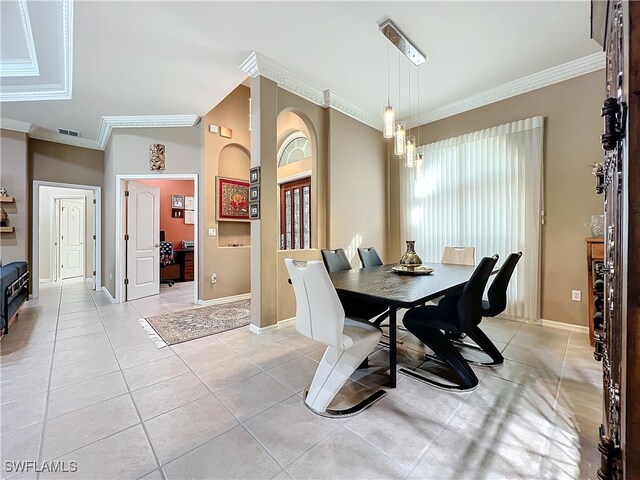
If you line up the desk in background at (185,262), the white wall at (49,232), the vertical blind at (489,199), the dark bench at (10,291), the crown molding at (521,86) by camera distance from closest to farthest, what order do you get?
the dark bench at (10,291) < the crown molding at (521,86) < the vertical blind at (489,199) < the white wall at (49,232) < the desk in background at (185,262)

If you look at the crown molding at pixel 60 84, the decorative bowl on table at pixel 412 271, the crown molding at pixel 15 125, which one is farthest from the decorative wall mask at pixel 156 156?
the decorative bowl on table at pixel 412 271

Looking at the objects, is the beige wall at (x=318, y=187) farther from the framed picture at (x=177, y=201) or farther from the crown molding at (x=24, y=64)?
the framed picture at (x=177, y=201)

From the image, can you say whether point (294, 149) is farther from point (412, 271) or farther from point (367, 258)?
point (412, 271)

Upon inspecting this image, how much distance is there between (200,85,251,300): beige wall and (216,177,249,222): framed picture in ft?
0.27

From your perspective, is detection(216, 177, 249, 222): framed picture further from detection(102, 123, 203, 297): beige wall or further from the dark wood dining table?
the dark wood dining table

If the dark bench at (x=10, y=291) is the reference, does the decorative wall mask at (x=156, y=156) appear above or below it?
above

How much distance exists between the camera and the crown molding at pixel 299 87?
116 inches

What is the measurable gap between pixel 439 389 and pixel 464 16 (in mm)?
3037

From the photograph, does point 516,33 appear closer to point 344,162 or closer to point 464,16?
point 464,16

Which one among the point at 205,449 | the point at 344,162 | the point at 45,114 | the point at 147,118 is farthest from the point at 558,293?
the point at 45,114

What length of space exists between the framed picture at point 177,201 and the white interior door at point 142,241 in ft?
5.69

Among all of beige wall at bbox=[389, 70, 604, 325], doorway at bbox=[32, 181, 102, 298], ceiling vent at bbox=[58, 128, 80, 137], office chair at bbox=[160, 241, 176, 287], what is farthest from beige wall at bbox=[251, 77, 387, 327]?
doorway at bbox=[32, 181, 102, 298]

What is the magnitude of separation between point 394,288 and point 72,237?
823 cm

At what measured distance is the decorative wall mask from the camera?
4385 mm
